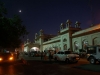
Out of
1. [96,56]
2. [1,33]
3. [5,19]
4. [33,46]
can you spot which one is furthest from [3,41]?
[33,46]

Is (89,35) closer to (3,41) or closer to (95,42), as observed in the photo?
(95,42)

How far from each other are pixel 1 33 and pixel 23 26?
4226mm

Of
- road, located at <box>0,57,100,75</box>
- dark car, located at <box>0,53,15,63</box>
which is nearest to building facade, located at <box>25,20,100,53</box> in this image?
road, located at <box>0,57,100,75</box>

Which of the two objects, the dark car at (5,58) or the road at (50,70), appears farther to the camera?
the dark car at (5,58)

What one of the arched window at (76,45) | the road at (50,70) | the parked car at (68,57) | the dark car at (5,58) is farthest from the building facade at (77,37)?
the dark car at (5,58)

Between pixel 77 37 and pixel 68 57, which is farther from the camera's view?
pixel 77 37

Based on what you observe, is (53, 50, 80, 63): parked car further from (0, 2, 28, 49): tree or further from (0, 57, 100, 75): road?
(0, 2, 28, 49): tree

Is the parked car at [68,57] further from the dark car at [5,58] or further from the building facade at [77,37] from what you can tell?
the building facade at [77,37]

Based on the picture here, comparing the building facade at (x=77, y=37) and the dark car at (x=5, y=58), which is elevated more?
the building facade at (x=77, y=37)

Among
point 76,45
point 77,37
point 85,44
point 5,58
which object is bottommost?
point 5,58

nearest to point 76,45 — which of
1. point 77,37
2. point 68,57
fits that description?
point 77,37

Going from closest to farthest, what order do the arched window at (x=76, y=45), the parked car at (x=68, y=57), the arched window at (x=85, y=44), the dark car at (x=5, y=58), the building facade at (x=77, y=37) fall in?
the dark car at (x=5, y=58), the parked car at (x=68, y=57), the building facade at (x=77, y=37), the arched window at (x=85, y=44), the arched window at (x=76, y=45)

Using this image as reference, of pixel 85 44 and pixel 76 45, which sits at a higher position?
pixel 85 44

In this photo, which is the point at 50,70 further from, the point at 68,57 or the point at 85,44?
the point at 85,44
